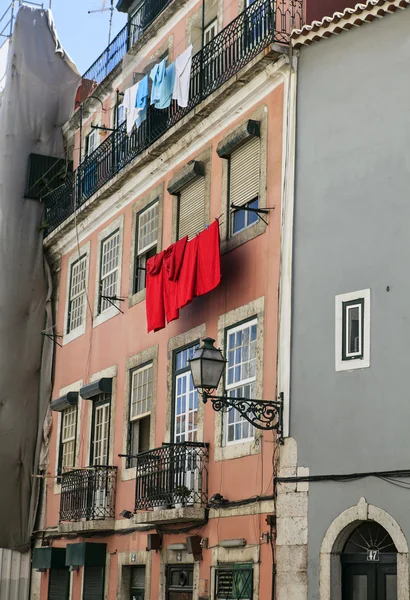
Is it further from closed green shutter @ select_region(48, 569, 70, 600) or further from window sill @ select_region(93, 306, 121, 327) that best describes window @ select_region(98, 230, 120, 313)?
closed green shutter @ select_region(48, 569, 70, 600)

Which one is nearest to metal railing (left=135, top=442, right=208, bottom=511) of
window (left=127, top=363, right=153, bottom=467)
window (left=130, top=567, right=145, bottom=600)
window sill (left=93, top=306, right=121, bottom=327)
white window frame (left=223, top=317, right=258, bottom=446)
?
white window frame (left=223, top=317, right=258, bottom=446)

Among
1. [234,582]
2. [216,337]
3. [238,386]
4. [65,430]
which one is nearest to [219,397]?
[238,386]

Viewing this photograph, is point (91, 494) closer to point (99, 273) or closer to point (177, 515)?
point (177, 515)

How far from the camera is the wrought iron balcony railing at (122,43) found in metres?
20.1

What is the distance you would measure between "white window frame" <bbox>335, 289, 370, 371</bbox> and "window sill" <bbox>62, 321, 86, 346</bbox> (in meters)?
8.49

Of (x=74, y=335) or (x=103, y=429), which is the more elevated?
(x=74, y=335)

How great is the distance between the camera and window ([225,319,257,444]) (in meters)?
13.9

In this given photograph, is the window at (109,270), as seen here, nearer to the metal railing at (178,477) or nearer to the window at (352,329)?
the metal railing at (178,477)

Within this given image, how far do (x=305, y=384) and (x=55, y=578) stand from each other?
8.73 metres

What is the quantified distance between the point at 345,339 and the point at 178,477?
348 centimetres

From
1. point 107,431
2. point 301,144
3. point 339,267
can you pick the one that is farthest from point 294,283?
point 107,431

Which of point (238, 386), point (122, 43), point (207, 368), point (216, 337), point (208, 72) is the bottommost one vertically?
point (207, 368)

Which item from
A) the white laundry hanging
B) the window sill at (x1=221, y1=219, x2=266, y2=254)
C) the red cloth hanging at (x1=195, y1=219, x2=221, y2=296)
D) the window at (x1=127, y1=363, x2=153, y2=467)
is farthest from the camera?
the window at (x1=127, y1=363, x2=153, y2=467)

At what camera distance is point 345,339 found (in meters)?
12.4
